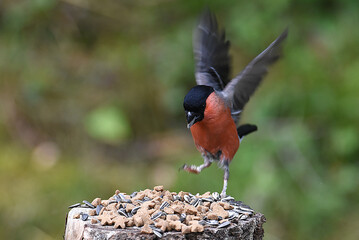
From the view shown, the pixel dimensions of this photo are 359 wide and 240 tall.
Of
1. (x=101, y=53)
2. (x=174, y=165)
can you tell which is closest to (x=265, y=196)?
(x=174, y=165)

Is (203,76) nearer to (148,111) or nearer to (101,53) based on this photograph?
(148,111)

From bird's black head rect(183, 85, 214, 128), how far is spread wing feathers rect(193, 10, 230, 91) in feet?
1.66

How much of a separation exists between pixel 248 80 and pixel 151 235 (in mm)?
1537

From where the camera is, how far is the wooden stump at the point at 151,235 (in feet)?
8.87

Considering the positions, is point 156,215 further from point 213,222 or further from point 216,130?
point 216,130

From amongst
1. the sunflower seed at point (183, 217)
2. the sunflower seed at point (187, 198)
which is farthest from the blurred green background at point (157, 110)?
the sunflower seed at point (183, 217)

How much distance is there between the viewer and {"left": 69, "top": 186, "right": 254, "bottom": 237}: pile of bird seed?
2766 mm

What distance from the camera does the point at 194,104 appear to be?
352 centimetres

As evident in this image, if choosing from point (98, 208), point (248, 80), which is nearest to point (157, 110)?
point (248, 80)

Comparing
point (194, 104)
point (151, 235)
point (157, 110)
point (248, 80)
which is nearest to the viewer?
point (151, 235)

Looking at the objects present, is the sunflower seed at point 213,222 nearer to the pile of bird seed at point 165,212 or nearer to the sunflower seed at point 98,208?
the pile of bird seed at point 165,212

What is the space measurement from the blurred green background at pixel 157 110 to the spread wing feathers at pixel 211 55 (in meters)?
1.99

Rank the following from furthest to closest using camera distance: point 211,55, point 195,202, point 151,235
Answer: point 211,55 → point 195,202 → point 151,235

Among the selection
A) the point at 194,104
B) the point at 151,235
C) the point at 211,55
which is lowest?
the point at 151,235
